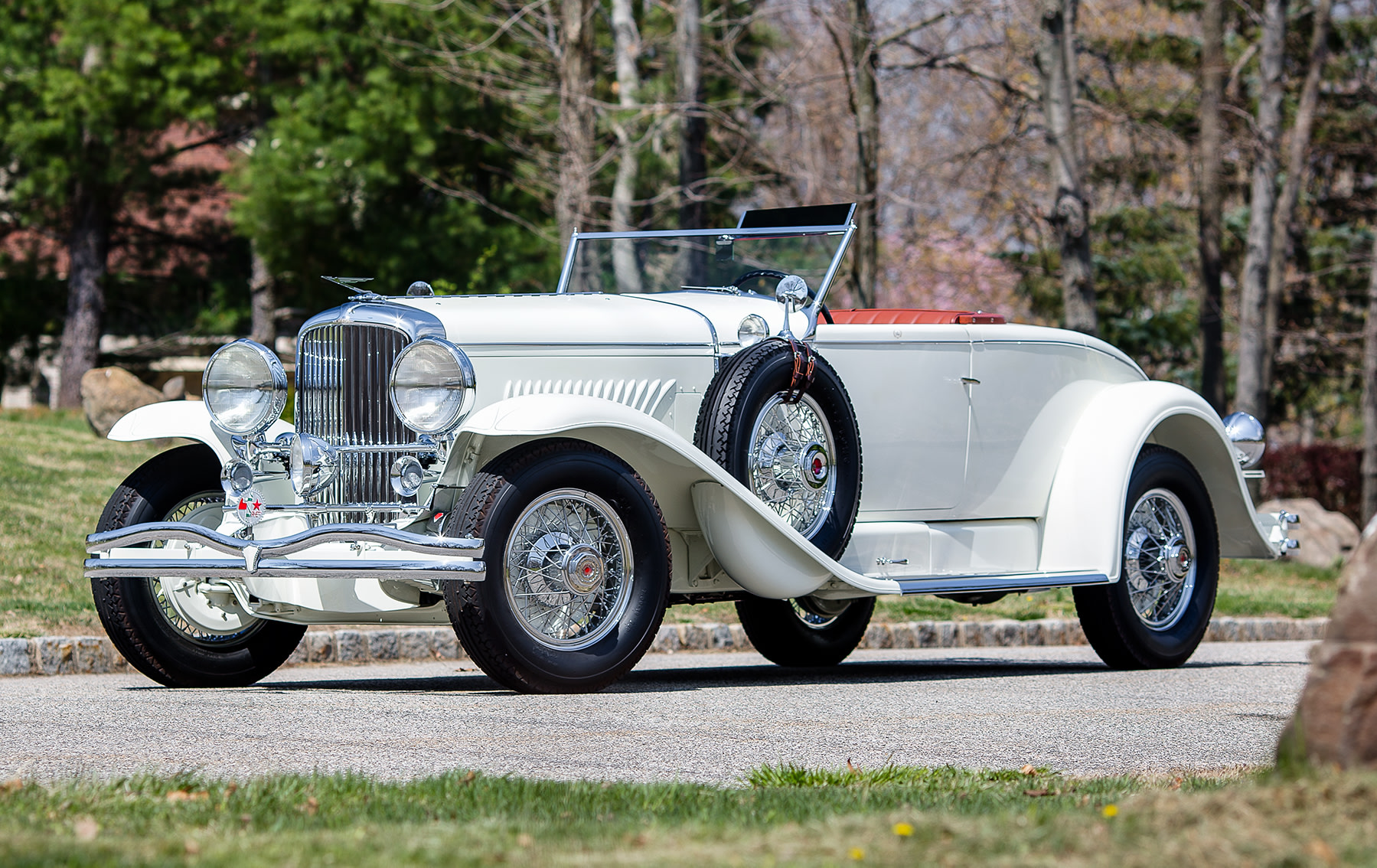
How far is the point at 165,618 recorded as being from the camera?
24.7 feet

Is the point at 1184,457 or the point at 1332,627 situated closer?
the point at 1332,627

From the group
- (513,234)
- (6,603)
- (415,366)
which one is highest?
(513,234)

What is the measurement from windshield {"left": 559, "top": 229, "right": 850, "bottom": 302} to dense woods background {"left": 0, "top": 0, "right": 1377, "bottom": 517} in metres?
10.7

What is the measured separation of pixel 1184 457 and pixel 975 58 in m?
21.7

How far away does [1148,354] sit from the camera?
2888 cm

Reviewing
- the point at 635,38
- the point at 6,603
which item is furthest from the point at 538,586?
the point at 635,38

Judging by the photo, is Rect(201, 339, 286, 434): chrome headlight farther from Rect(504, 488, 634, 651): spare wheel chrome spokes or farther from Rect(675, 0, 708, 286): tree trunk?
Rect(675, 0, 708, 286): tree trunk

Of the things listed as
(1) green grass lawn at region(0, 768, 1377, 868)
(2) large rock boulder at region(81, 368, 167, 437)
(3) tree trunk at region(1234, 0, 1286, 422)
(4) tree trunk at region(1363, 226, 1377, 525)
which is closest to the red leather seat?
(1) green grass lawn at region(0, 768, 1377, 868)

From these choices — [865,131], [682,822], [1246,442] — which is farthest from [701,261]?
[865,131]

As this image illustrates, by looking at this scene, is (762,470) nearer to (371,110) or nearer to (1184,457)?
(1184,457)

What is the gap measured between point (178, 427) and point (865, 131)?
1264 centimetres

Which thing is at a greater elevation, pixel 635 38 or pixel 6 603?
pixel 635 38

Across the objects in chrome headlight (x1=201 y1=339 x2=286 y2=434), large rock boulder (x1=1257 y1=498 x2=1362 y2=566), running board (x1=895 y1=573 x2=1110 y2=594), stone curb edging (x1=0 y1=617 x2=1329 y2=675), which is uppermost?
chrome headlight (x1=201 y1=339 x2=286 y2=434)

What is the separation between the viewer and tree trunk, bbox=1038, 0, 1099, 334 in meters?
16.0
